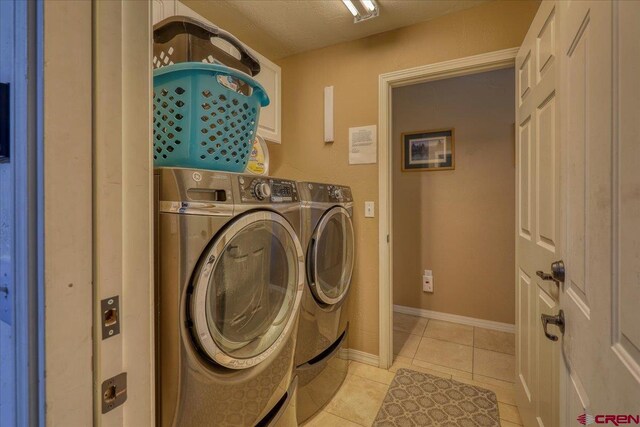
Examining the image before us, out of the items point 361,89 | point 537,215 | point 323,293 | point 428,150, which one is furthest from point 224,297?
point 428,150

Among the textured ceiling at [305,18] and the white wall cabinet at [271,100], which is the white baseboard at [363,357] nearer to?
the white wall cabinet at [271,100]

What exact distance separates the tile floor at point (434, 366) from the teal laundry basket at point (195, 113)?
1481 mm

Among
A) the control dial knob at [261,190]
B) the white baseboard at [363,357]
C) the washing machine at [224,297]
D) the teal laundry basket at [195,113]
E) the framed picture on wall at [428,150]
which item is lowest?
the white baseboard at [363,357]

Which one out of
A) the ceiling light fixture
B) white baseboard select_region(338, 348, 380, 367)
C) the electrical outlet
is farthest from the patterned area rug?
the ceiling light fixture

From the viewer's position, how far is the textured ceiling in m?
1.73

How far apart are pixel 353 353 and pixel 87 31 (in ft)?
7.28

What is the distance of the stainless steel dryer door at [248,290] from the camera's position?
854 millimetres

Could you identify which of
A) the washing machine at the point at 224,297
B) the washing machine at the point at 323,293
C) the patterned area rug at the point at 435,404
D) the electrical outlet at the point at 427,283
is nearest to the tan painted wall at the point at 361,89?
the washing machine at the point at 323,293

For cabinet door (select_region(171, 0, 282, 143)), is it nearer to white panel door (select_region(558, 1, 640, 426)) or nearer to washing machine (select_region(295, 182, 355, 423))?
washing machine (select_region(295, 182, 355, 423))

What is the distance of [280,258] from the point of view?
1178 millimetres

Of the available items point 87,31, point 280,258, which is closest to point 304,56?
point 280,258

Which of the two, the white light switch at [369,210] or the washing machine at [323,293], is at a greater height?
the white light switch at [369,210]

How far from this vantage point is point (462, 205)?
268 centimetres

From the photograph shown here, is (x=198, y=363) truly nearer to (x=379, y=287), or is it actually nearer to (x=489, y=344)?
(x=379, y=287)
